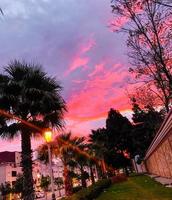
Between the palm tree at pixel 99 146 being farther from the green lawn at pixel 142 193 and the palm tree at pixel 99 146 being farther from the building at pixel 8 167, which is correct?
the green lawn at pixel 142 193

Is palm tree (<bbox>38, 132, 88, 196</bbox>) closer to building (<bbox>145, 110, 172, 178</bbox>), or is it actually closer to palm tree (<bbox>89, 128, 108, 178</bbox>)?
building (<bbox>145, 110, 172, 178</bbox>)

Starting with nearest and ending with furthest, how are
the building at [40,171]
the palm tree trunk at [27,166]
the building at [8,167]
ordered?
the palm tree trunk at [27,166] < the building at [8,167] < the building at [40,171]

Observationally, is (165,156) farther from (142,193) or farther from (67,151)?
(67,151)

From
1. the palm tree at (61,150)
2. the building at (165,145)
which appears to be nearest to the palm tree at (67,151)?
the palm tree at (61,150)

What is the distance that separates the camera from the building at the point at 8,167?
278ft

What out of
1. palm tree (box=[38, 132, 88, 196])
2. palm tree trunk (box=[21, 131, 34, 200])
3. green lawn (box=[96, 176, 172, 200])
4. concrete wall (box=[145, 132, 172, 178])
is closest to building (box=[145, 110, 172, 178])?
concrete wall (box=[145, 132, 172, 178])

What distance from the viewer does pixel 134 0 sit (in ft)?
52.3

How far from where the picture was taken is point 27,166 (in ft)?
55.2

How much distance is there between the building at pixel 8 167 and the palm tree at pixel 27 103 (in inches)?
2723

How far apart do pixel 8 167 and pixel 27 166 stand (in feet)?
242

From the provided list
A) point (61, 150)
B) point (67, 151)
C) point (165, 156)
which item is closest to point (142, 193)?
point (165, 156)

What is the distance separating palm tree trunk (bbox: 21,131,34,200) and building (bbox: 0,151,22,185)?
69.8 metres

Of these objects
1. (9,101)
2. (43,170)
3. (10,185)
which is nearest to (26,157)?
(9,101)

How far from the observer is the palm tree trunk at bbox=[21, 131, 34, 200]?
53.4 feet
